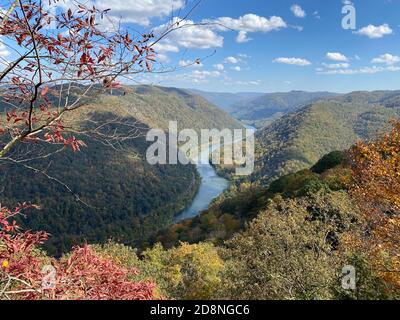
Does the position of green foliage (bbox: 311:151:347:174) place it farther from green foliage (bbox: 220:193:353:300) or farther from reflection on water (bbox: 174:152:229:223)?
reflection on water (bbox: 174:152:229:223)

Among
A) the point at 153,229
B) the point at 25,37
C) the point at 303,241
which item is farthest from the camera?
the point at 153,229

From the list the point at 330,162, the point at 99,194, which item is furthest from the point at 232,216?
the point at 99,194

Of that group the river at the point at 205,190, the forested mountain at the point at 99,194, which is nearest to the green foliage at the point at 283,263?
the forested mountain at the point at 99,194

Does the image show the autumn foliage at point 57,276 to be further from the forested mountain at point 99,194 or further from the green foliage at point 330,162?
the forested mountain at point 99,194
